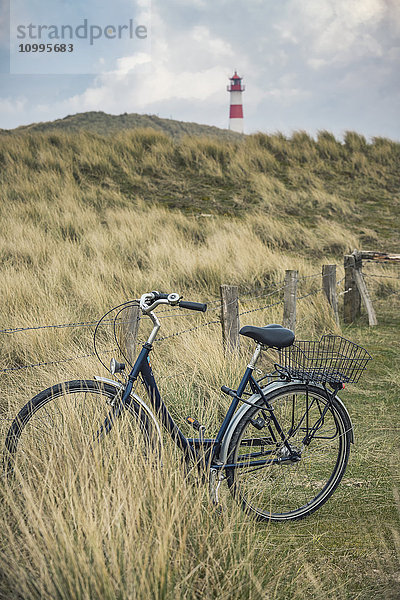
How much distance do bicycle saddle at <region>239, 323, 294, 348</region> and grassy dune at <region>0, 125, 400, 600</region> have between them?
748 millimetres

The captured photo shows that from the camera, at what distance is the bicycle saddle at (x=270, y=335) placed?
3.05 metres

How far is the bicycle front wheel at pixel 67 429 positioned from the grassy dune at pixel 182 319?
12cm

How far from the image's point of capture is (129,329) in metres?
4.42

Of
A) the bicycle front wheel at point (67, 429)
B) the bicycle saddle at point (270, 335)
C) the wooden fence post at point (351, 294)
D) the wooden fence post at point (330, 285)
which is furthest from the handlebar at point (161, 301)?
the wooden fence post at point (351, 294)

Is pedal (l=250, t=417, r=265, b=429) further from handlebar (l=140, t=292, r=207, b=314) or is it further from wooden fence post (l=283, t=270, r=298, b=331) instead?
wooden fence post (l=283, t=270, r=298, b=331)

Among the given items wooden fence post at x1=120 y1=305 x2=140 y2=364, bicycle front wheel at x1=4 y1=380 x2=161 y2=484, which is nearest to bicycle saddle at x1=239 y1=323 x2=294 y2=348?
bicycle front wheel at x1=4 y1=380 x2=161 y2=484

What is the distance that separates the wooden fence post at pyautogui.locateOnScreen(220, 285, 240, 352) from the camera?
5.35m

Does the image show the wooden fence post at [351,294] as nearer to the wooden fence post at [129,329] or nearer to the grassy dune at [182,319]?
the grassy dune at [182,319]

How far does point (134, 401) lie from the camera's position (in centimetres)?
292

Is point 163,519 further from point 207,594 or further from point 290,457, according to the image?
point 290,457

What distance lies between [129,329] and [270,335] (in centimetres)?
163

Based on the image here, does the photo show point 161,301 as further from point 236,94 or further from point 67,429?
point 236,94

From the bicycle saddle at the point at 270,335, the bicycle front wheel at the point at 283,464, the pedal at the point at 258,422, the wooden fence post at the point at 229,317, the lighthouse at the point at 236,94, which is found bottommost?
the bicycle front wheel at the point at 283,464

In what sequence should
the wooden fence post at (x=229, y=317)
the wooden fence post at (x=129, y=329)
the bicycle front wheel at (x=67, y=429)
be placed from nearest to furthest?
1. the bicycle front wheel at (x=67, y=429)
2. the wooden fence post at (x=129, y=329)
3. the wooden fence post at (x=229, y=317)
